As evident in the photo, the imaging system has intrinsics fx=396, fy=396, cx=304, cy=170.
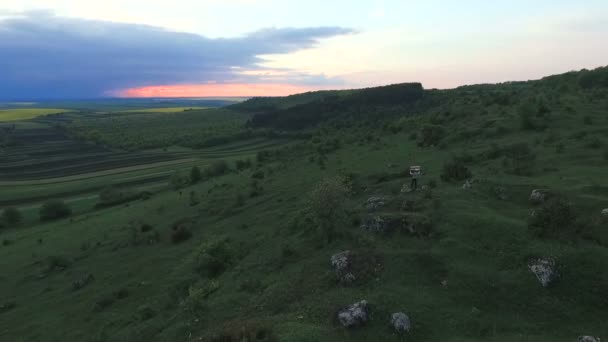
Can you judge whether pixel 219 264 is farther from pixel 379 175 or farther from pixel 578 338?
pixel 578 338

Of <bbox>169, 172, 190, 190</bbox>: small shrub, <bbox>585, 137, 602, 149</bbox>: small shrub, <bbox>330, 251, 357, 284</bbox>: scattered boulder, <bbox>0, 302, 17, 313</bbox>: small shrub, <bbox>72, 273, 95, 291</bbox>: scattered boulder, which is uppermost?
<bbox>585, 137, 602, 149</bbox>: small shrub

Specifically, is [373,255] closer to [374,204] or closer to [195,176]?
[374,204]

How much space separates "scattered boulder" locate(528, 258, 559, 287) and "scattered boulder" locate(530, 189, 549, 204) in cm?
697

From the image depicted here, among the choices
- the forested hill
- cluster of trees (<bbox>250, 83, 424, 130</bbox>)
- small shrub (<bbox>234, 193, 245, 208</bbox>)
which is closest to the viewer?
small shrub (<bbox>234, 193, 245, 208</bbox>)

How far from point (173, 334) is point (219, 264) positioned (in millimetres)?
7897

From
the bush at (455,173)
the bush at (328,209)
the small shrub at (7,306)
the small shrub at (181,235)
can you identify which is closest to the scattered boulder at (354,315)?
the bush at (328,209)

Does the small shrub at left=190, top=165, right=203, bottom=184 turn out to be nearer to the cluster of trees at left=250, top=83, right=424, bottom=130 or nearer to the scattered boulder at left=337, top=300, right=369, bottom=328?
the cluster of trees at left=250, top=83, right=424, bottom=130

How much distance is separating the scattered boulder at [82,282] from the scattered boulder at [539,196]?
33128mm

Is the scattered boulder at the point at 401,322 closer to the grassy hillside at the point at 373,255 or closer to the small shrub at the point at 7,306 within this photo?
the grassy hillside at the point at 373,255

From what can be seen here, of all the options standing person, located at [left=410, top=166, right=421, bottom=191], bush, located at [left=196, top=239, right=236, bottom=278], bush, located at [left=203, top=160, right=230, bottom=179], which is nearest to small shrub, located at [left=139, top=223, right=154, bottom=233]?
bush, located at [left=196, top=239, right=236, bottom=278]

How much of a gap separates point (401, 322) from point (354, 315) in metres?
1.76

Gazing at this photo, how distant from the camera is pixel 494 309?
1495cm

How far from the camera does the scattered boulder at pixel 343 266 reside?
704 inches

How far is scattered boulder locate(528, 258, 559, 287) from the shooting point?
50.7 ft
